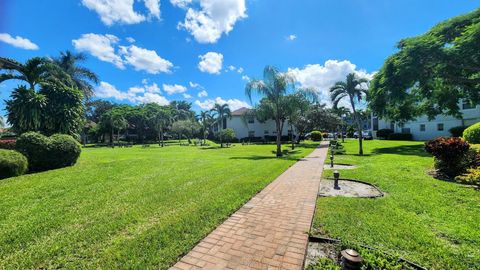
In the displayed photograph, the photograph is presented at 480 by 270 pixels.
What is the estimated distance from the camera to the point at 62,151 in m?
10.5

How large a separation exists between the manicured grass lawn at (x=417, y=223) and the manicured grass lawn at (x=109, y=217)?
92.8 inches

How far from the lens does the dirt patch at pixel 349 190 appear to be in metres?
6.64

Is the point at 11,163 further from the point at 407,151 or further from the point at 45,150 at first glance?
the point at 407,151

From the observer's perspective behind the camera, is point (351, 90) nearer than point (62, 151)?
No

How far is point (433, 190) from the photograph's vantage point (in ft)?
22.4

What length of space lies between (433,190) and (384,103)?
1689 cm

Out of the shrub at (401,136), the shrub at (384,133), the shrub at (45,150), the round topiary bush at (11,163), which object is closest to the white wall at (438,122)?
the shrub at (401,136)

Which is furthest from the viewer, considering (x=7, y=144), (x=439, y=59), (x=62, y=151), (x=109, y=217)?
(x=439, y=59)

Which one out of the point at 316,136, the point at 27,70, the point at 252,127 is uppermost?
the point at 27,70

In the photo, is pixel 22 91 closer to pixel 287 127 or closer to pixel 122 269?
pixel 122 269

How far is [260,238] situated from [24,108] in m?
13.9

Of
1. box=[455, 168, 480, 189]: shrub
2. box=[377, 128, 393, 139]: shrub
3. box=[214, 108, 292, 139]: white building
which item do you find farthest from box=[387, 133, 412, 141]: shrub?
box=[455, 168, 480, 189]: shrub

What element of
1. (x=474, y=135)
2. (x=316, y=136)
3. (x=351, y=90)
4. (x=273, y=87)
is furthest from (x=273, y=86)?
(x=316, y=136)

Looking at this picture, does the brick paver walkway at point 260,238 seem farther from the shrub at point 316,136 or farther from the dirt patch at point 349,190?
the shrub at point 316,136
